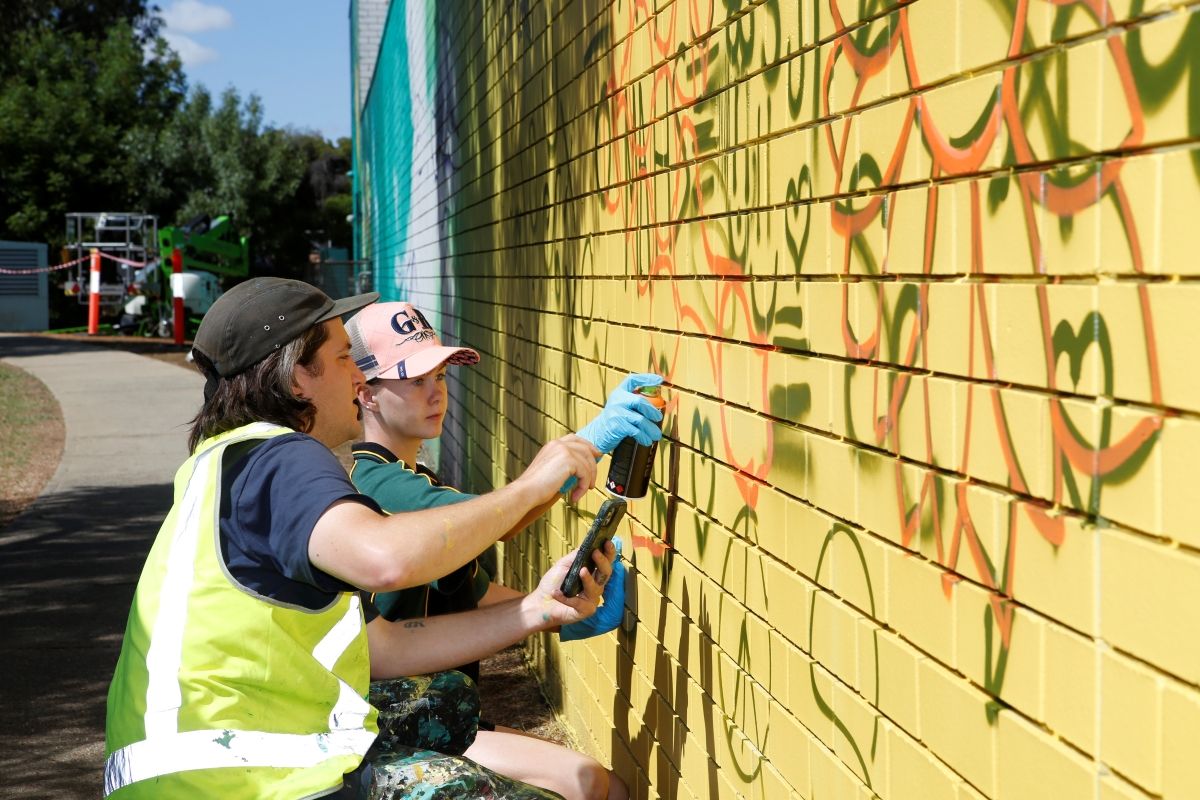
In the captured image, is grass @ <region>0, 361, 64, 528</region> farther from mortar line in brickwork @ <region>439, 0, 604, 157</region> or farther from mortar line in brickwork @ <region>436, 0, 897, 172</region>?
mortar line in brickwork @ <region>436, 0, 897, 172</region>

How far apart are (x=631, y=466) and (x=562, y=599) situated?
0.36 m

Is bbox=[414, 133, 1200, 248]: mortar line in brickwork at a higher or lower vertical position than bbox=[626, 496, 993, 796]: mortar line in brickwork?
higher

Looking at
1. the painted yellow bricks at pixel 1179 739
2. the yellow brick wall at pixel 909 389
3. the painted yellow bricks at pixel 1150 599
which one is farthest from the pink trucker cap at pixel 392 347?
the painted yellow bricks at pixel 1179 739

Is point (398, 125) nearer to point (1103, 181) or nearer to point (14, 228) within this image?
point (1103, 181)

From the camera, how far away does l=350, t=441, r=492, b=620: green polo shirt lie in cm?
337

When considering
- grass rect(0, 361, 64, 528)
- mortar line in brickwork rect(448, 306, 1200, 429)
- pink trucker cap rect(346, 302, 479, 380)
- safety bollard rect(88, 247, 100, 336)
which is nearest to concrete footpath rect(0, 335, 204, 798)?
grass rect(0, 361, 64, 528)

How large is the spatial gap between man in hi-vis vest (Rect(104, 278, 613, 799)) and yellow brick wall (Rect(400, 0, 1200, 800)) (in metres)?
0.62

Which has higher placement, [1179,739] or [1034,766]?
[1179,739]

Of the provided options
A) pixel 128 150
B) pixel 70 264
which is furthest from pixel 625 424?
pixel 128 150

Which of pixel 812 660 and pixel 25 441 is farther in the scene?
pixel 25 441

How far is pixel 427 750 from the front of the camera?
117 inches

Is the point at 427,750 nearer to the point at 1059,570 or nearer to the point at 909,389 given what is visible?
the point at 909,389

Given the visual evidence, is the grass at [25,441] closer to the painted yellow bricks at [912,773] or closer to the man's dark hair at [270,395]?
the man's dark hair at [270,395]

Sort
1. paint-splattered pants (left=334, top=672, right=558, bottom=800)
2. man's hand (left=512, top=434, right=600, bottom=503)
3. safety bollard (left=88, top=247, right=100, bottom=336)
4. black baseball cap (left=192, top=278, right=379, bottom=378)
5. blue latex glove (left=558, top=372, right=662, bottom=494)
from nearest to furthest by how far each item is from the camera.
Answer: paint-splattered pants (left=334, top=672, right=558, bottom=800) → black baseball cap (left=192, top=278, right=379, bottom=378) → man's hand (left=512, top=434, right=600, bottom=503) → blue latex glove (left=558, top=372, right=662, bottom=494) → safety bollard (left=88, top=247, right=100, bottom=336)
